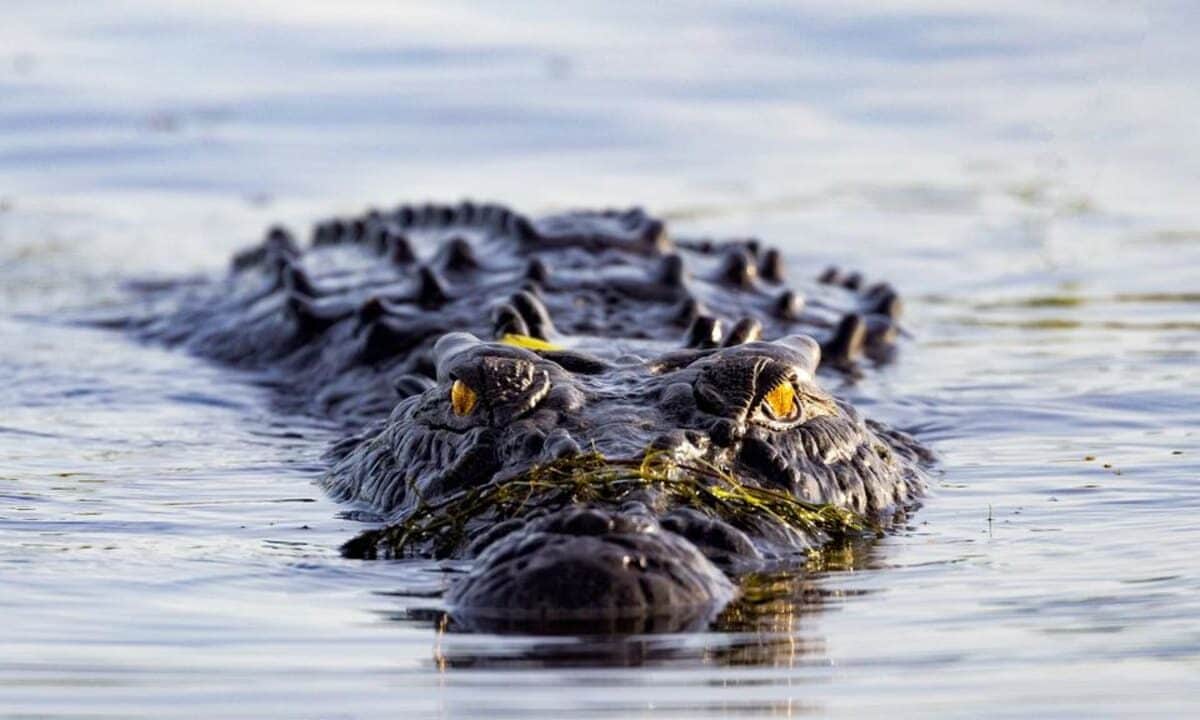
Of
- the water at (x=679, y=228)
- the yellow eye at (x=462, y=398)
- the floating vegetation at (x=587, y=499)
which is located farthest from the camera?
the yellow eye at (x=462, y=398)

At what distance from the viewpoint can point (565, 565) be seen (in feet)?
19.9

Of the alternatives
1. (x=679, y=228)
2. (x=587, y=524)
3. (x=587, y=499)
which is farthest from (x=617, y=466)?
(x=679, y=228)

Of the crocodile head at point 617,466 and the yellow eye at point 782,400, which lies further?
the yellow eye at point 782,400

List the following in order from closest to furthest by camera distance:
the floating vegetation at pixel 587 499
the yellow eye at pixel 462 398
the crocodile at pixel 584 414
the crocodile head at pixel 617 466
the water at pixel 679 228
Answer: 1. the water at pixel 679 228
2. the crocodile head at pixel 617 466
3. the crocodile at pixel 584 414
4. the floating vegetation at pixel 587 499
5. the yellow eye at pixel 462 398

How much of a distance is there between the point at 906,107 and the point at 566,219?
33.8 ft

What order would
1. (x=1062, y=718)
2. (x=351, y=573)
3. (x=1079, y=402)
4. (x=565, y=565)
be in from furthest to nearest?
(x=1079, y=402)
(x=351, y=573)
(x=565, y=565)
(x=1062, y=718)

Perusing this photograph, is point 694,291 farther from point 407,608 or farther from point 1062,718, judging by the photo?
point 1062,718

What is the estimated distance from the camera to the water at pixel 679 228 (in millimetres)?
5727

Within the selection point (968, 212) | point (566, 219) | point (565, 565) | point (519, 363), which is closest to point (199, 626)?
point (565, 565)

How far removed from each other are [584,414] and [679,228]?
1114 cm

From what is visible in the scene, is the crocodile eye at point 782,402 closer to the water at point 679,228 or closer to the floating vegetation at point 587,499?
the floating vegetation at point 587,499

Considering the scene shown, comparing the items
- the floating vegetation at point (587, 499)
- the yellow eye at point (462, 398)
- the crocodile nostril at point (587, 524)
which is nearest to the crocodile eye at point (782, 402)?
the floating vegetation at point (587, 499)

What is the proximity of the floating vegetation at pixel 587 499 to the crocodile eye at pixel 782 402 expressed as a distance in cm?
36

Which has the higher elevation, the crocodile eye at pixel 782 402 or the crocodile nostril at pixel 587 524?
the crocodile eye at pixel 782 402
